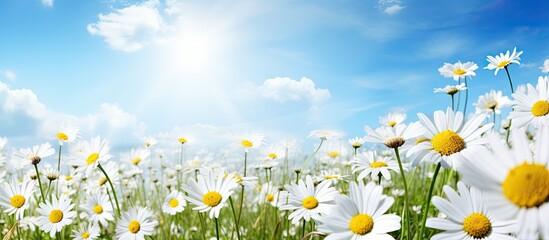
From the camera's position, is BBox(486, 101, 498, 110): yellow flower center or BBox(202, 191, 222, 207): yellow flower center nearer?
BBox(202, 191, 222, 207): yellow flower center

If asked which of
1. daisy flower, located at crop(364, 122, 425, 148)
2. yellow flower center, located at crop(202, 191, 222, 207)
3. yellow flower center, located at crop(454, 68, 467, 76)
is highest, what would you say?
yellow flower center, located at crop(454, 68, 467, 76)

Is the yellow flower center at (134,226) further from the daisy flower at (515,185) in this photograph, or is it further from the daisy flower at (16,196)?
the daisy flower at (515,185)

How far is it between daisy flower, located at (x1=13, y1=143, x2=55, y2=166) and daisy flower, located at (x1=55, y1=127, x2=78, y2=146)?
261mm

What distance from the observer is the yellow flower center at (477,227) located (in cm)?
112

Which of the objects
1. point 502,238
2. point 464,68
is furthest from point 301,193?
point 464,68

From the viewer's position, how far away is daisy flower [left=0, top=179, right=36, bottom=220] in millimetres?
2463

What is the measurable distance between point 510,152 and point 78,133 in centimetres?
267

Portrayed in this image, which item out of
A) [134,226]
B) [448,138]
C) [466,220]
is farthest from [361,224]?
[134,226]

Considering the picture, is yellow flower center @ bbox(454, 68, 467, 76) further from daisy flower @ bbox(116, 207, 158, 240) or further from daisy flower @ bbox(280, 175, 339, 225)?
daisy flower @ bbox(116, 207, 158, 240)

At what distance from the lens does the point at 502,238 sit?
1079 millimetres

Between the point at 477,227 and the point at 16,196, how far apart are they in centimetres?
229

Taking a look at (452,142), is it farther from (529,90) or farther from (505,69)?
(505,69)

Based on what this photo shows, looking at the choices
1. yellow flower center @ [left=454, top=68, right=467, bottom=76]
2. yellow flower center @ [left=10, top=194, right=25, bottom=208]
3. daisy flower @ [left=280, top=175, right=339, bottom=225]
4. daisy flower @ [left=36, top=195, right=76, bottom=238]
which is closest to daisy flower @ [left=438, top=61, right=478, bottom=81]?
yellow flower center @ [left=454, top=68, right=467, bottom=76]

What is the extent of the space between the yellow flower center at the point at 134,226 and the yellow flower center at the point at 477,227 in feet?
4.94
